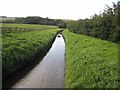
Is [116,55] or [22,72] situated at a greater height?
[116,55]

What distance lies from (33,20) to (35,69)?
12505cm

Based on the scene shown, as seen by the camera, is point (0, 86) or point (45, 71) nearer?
point (0, 86)

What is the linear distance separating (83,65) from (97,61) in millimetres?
1089

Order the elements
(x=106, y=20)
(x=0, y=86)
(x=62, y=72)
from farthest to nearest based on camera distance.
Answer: (x=106, y=20) → (x=62, y=72) → (x=0, y=86)

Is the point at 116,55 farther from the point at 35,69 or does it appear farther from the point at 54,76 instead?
the point at 35,69

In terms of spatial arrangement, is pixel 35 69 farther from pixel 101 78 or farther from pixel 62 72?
pixel 101 78

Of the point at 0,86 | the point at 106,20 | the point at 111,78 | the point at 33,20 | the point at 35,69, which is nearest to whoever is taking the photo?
the point at 111,78

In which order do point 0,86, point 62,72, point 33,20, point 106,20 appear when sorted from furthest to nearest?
point 33,20 < point 106,20 < point 62,72 < point 0,86

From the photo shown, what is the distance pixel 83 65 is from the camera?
14195mm

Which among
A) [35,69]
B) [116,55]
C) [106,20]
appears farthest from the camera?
[106,20]

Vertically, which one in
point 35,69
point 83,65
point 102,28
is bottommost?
point 35,69

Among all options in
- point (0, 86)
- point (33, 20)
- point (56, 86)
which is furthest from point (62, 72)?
point (33, 20)

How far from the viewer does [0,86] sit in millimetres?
13172

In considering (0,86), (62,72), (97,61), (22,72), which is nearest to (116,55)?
(97,61)
